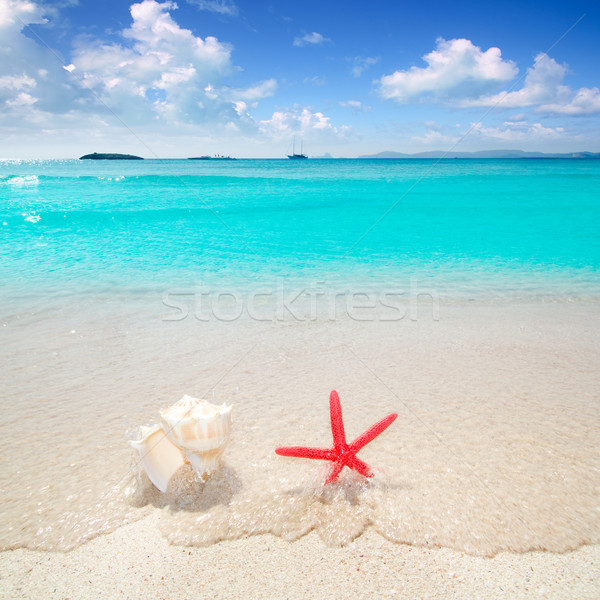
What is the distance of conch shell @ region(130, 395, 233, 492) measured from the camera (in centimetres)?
226

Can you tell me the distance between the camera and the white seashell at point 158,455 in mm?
2400

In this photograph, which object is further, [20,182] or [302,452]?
[20,182]

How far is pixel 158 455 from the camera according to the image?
8.03 feet

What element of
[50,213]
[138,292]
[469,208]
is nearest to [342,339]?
[138,292]

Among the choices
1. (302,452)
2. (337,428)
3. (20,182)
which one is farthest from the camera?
(20,182)

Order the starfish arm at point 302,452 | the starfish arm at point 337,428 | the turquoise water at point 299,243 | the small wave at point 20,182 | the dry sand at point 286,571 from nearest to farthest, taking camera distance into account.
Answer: the dry sand at point 286,571, the starfish arm at point 302,452, the starfish arm at point 337,428, the turquoise water at point 299,243, the small wave at point 20,182

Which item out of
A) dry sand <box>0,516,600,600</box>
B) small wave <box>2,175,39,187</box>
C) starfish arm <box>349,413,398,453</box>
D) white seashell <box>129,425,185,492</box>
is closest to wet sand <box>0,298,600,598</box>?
dry sand <box>0,516,600,600</box>

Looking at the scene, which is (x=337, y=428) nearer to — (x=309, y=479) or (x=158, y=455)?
(x=309, y=479)

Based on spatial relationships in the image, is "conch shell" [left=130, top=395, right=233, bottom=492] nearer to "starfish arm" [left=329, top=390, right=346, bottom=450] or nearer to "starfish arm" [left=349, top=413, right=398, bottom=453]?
"starfish arm" [left=329, top=390, right=346, bottom=450]

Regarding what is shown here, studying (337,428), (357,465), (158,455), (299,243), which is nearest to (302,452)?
(337,428)

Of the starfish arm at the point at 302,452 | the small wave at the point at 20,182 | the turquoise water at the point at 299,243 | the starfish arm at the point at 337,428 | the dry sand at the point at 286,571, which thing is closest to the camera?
the dry sand at the point at 286,571

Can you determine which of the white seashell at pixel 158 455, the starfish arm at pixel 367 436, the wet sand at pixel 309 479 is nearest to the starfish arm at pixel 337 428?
the starfish arm at pixel 367 436

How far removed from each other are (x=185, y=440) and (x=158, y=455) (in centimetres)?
31

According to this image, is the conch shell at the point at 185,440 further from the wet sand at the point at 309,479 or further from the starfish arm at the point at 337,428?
the starfish arm at the point at 337,428
